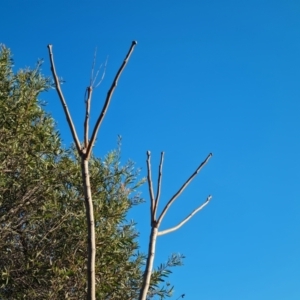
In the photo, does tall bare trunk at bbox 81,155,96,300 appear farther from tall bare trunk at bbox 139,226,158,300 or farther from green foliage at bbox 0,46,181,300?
green foliage at bbox 0,46,181,300

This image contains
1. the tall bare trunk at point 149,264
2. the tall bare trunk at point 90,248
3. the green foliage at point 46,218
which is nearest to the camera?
the tall bare trunk at point 90,248

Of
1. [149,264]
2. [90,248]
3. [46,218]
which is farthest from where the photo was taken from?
[46,218]

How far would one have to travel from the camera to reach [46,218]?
815 centimetres

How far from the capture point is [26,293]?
25.4ft

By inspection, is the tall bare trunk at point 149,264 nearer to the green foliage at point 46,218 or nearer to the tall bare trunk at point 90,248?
the tall bare trunk at point 90,248

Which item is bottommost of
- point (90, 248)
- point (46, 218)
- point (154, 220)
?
point (90, 248)

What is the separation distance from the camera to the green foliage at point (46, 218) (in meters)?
7.79

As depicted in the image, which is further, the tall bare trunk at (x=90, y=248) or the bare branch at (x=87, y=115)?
the bare branch at (x=87, y=115)

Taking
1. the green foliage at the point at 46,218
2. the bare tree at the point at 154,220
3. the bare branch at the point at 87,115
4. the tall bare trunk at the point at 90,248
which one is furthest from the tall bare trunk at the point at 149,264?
the green foliage at the point at 46,218

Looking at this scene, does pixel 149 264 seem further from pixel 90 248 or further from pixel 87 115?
pixel 87 115

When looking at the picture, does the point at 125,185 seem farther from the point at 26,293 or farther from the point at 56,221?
the point at 26,293

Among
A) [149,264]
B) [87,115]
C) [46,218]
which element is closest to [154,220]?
[149,264]

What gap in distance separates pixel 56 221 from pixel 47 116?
2227mm

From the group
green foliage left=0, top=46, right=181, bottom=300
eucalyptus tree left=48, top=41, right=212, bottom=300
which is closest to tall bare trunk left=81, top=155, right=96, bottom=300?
eucalyptus tree left=48, top=41, right=212, bottom=300
